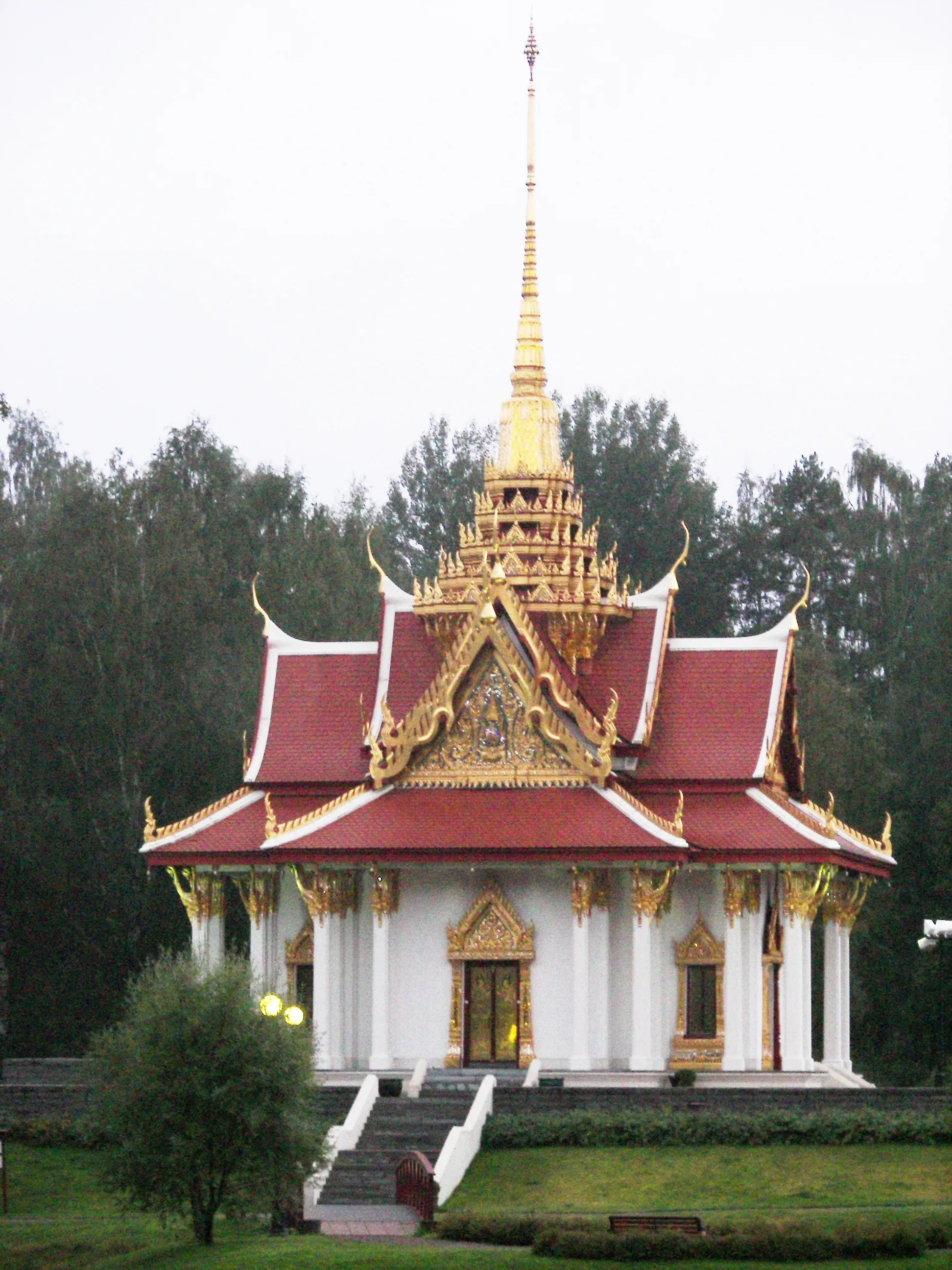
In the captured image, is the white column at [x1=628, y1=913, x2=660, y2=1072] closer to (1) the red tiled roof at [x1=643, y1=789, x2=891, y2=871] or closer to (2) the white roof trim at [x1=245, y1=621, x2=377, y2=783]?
(1) the red tiled roof at [x1=643, y1=789, x2=891, y2=871]

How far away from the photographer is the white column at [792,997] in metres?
46.8

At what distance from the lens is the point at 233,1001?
3516 centimetres

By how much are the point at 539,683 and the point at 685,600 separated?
33889 millimetres

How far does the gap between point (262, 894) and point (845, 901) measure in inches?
376

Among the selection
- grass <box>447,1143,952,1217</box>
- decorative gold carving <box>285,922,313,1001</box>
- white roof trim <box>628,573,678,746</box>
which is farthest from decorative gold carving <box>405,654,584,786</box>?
grass <box>447,1143,952,1217</box>

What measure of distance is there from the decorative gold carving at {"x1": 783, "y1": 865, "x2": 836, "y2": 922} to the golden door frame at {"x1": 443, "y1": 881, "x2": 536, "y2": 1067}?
12.7ft

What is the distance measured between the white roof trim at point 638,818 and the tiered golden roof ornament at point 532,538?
3.65 metres

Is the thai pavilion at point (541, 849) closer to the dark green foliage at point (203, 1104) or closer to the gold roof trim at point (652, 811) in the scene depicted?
the gold roof trim at point (652, 811)

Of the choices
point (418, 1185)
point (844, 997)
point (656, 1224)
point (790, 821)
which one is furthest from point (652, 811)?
point (656, 1224)

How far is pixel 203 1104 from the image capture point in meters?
34.3

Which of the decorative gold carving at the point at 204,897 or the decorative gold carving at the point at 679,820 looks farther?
the decorative gold carving at the point at 204,897

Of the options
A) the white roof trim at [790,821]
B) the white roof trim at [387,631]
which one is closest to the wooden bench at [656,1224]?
the white roof trim at [790,821]

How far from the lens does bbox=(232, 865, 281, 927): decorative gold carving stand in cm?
4791

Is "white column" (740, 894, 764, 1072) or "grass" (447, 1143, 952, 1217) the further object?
"white column" (740, 894, 764, 1072)
